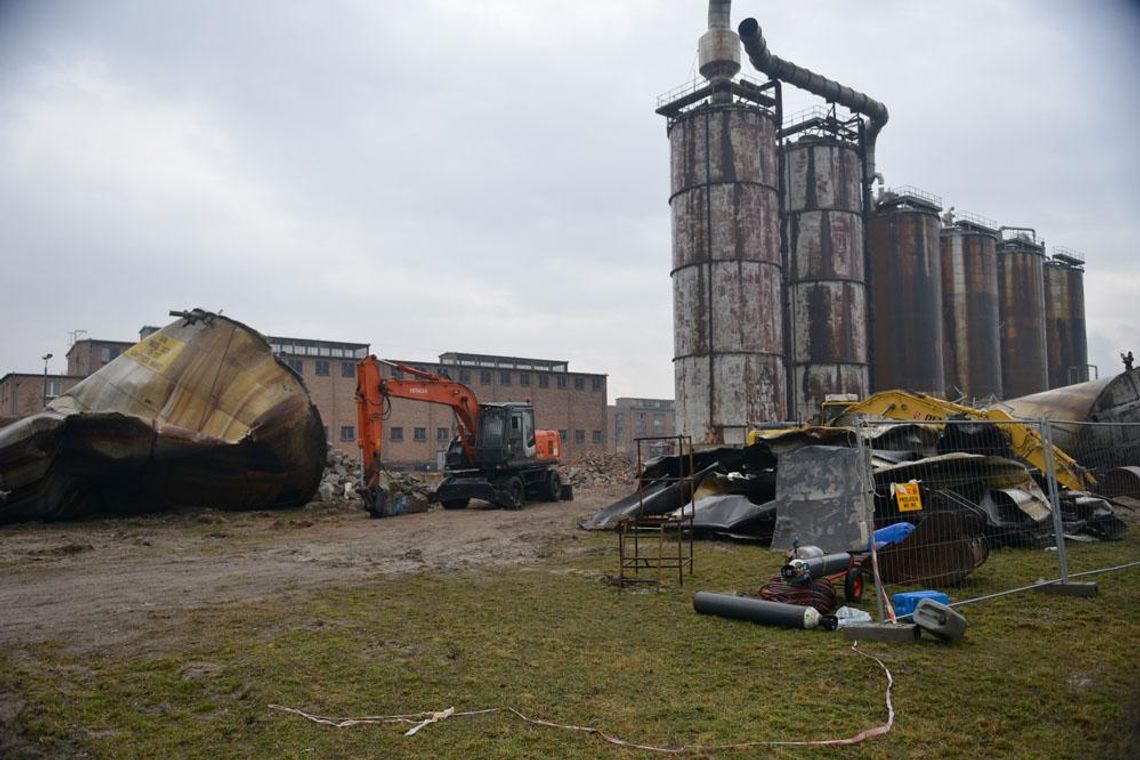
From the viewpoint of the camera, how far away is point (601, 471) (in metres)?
38.9

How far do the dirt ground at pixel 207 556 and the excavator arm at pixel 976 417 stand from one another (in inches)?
274

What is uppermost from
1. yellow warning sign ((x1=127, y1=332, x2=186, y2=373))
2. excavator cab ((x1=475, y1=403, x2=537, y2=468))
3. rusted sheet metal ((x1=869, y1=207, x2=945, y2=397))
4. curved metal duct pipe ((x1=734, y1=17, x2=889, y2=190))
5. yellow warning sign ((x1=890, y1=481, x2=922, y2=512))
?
curved metal duct pipe ((x1=734, y1=17, x2=889, y2=190))

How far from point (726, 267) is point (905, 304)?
9.32m

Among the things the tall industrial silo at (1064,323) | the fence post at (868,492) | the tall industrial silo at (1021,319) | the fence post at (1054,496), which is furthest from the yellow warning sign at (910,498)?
the tall industrial silo at (1064,323)

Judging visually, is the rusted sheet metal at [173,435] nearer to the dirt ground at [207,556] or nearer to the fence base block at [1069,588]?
the dirt ground at [207,556]

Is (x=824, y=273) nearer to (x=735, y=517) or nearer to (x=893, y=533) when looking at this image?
(x=735, y=517)

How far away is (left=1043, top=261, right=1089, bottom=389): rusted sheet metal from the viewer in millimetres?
45812

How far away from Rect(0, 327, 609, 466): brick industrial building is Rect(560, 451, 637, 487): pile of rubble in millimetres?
10432

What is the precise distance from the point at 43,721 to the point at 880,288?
111ft

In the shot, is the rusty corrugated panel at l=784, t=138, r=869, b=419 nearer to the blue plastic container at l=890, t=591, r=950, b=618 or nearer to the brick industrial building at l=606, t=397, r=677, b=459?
the blue plastic container at l=890, t=591, r=950, b=618

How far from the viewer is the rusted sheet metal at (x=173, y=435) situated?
1505cm

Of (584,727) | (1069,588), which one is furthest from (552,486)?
(584,727)

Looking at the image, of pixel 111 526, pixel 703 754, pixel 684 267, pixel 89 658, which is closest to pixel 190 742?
pixel 89 658

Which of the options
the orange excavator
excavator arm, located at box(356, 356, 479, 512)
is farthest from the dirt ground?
excavator arm, located at box(356, 356, 479, 512)
